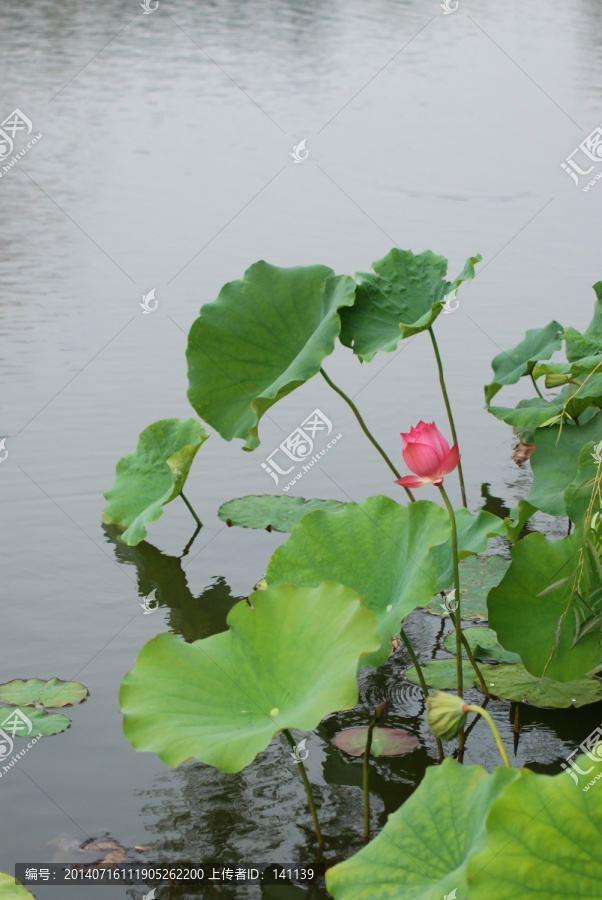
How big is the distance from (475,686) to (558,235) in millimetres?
4058

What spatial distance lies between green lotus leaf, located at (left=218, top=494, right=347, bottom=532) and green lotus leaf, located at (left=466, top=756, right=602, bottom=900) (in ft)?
6.34

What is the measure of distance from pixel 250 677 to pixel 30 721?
0.72 metres

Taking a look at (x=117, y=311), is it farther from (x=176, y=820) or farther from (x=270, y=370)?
(x=176, y=820)

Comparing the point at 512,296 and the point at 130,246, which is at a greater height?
the point at 512,296

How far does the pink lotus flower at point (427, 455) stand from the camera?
1.87 metres

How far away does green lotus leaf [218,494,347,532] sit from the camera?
3182 mm

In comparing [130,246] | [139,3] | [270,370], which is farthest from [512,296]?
[139,3]

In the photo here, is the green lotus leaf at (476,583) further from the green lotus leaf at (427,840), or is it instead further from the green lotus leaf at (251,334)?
the green lotus leaf at (427,840)

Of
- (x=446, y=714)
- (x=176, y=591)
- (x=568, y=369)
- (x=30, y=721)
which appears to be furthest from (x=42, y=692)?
(x=568, y=369)

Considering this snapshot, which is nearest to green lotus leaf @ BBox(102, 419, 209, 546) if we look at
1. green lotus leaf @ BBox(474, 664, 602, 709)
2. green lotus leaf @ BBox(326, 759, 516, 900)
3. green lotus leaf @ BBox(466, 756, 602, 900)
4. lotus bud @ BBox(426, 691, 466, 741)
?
green lotus leaf @ BBox(474, 664, 602, 709)

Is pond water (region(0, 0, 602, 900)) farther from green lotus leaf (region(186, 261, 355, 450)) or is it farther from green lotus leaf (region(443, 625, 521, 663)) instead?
green lotus leaf (region(186, 261, 355, 450))

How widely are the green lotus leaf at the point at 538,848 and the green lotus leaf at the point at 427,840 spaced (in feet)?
0.42

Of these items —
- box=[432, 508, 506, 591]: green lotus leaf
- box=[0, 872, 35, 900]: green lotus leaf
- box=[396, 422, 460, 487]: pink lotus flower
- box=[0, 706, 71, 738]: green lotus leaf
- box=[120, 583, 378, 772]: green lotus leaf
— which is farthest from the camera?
box=[0, 706, 71, 738]: green lotus leaf

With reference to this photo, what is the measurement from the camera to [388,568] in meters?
2.05
